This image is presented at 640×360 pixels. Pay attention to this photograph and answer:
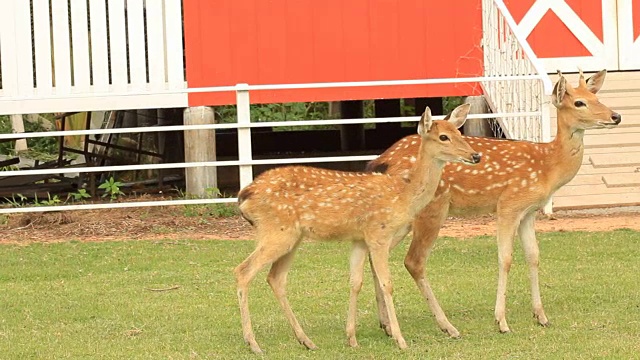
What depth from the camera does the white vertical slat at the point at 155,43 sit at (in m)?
15.7

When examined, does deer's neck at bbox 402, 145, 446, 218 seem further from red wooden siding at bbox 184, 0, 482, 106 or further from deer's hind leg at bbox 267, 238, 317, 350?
red wooden siding at bbox 184, 0, 482, 106

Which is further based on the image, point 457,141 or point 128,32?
point 128,32

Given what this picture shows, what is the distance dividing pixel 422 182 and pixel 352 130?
1179cm

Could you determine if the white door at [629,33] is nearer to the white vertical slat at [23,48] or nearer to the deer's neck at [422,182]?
the white vertical slat at [23,48]

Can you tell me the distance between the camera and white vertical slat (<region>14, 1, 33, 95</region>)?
615 inches

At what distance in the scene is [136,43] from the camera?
15656 mm

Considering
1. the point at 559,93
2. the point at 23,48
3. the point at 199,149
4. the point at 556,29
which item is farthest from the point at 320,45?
the point at 559,93

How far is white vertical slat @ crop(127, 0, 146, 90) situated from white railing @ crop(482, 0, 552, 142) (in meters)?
3.99

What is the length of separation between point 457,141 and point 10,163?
35.3 feet

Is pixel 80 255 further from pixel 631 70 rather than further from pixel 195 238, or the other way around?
pixel 631 70

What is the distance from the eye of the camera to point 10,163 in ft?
59.3

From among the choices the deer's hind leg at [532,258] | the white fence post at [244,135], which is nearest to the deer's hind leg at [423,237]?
the deer's hind leg at [532,258]

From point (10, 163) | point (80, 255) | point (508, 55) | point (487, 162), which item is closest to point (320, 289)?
point (487, 162)

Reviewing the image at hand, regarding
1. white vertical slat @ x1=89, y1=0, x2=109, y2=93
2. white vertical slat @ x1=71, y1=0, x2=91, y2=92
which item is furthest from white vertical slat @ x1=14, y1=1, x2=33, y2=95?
white vertical slat @ x1=89, y1=0, x2=109, y2=93
